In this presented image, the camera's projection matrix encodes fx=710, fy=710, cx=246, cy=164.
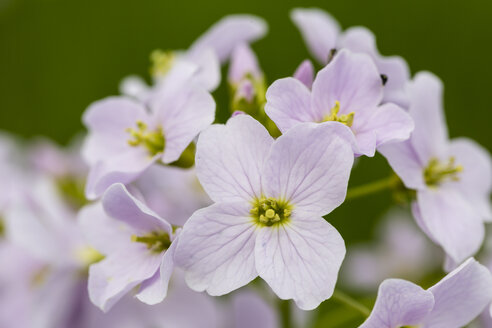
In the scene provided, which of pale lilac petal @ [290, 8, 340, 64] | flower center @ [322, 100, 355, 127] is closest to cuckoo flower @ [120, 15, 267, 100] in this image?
pale lilac petal @ [290, 8, 340, 64]

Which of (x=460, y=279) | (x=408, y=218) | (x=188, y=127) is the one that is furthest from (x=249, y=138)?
(x=408, y=218)

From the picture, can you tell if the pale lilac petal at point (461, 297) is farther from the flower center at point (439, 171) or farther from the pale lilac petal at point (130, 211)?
the pale lilac petal at point (130, 211)

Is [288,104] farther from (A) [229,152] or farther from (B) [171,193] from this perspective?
(B) [171,193]

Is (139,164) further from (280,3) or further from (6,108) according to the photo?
(280,3)

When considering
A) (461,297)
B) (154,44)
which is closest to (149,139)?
(461,297)

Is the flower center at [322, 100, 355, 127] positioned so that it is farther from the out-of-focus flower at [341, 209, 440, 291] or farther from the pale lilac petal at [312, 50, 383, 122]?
the out-of-focus flower at [341, 209, 440, 291]
